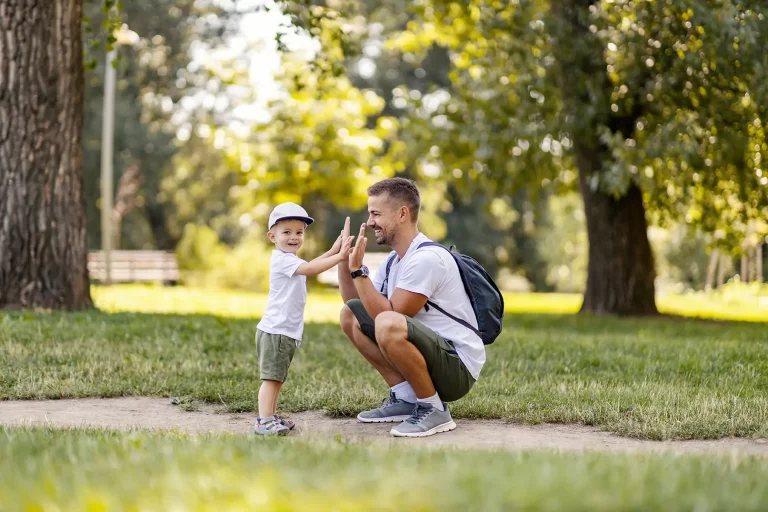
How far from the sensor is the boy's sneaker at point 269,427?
5.98m

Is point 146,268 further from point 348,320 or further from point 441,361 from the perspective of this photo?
point 441,361

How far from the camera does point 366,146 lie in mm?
27141

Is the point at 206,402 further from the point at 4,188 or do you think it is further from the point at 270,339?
the point at 4,188

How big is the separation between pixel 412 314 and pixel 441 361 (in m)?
0.34

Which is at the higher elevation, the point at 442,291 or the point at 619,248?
the point at 619,248

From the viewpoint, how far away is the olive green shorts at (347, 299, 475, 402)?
228 inches

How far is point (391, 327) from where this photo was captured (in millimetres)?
5715

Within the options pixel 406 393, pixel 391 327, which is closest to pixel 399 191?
pixel 391 327

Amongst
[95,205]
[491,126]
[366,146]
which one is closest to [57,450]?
[491,126]

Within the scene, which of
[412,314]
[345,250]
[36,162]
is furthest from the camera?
[36,162]

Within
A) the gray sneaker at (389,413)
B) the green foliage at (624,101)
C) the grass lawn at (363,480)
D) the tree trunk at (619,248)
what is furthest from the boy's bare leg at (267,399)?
the tree trunk at (619,248)

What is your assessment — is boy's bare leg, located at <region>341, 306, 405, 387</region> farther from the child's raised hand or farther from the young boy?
the child's raised hand

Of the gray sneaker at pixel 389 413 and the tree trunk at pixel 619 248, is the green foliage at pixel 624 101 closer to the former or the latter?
the tree trunk at pixel 619 248

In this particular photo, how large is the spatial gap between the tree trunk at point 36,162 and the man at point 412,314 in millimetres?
6184
